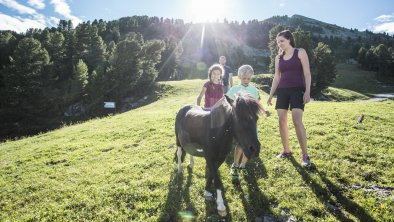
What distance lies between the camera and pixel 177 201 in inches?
292

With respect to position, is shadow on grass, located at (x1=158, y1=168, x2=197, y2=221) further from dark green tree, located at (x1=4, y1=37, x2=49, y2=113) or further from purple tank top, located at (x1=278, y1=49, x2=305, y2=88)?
dark green tree, located at (x1=4, y1=37, x2=49, y2=113)

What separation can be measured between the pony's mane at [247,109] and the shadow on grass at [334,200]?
10.8 ft

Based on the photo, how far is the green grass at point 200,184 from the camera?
6.83 metres

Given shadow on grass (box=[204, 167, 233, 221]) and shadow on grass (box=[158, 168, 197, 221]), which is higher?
shadow on grass (box=[204, 167, 233, 221])

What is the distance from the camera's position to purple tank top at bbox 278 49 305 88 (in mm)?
8149

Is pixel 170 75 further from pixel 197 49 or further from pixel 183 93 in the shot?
pixel 197 49

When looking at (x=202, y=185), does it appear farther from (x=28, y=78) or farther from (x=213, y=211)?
(x=28, y=78)

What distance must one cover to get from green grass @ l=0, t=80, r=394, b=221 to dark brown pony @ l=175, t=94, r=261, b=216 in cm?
125

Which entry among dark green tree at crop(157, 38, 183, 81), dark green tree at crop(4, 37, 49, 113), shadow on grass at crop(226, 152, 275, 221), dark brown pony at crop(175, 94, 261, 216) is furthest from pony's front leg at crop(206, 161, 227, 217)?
dark green tree at crop(157, 38, 183, 81)

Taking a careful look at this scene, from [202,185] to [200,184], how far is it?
3.7 inches

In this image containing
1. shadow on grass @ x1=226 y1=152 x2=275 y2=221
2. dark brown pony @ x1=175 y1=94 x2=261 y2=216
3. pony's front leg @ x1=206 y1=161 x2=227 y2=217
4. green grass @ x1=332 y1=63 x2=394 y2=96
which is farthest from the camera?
green grass @ x1=332 y1=63 x2=394 y2=96

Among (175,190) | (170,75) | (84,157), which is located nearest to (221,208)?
(175,190)

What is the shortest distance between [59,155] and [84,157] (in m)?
1.99

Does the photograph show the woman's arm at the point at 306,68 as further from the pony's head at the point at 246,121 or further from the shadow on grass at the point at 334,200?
the pony's head at the point at 246,121
